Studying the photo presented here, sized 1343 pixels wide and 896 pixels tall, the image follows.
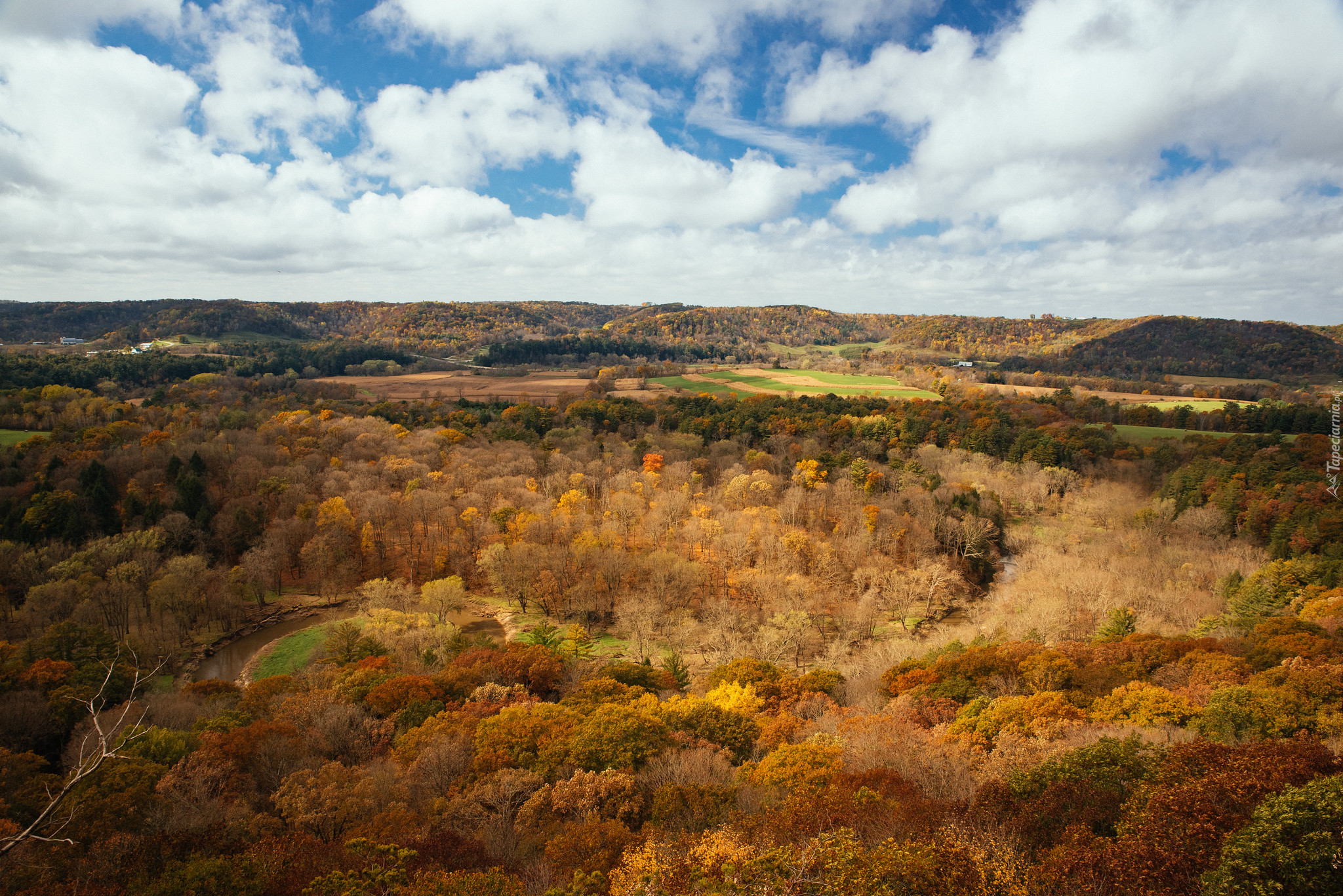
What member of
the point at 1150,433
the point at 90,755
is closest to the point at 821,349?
the point at 1150,433

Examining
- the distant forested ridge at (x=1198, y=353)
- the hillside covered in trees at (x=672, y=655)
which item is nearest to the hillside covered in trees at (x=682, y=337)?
the distant forested ridge at (x=1198, y=353)

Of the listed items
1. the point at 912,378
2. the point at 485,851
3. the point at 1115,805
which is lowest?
the point at 485,851

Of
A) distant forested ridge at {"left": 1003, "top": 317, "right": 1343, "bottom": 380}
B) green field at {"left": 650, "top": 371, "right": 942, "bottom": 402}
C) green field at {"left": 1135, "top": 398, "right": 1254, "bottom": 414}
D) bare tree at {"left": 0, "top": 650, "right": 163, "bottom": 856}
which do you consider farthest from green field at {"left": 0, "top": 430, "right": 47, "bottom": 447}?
distant forested ridge at {"left": 1003, "top": 317, "right": 1343, "bottom": 380}

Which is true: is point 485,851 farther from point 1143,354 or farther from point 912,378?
point 1143,354

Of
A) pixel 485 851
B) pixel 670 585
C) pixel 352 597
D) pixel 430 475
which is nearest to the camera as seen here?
pixel 485 851

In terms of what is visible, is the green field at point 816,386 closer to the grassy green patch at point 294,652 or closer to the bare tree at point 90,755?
the grassy green patch at point 294,652

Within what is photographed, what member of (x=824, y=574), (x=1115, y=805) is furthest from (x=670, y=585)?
(x=1115, y=805)

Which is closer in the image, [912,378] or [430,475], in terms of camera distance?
[430,475]
